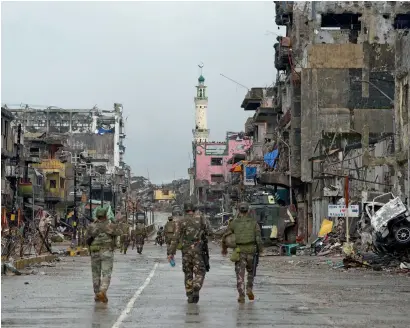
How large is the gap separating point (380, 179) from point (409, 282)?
2606 centimetres

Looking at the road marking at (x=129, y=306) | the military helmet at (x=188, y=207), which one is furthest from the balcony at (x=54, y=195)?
the military helmet at (x=188, y=207)

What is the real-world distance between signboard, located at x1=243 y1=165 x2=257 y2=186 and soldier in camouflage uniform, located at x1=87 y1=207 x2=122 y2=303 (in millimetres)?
85824

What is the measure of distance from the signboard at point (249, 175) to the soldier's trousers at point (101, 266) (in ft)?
282

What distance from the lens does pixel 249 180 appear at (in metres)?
107

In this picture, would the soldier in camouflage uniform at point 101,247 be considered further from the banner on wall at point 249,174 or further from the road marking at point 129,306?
the banner on wall at point 249,174

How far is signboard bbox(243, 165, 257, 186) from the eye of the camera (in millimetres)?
106625

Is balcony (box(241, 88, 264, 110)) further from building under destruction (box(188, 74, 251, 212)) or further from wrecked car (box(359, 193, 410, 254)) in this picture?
wrecked car (box(359, 193, 410, 254))

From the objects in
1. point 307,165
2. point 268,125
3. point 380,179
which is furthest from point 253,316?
point 268,125

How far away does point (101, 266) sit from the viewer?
764 inches

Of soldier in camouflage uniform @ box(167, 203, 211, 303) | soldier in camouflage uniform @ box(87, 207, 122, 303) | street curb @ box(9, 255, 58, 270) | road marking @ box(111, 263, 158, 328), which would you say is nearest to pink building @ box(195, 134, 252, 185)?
street curb @ box(9, 255, 58, 270)

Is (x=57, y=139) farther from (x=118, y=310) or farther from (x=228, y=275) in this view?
(x=118, y=310)

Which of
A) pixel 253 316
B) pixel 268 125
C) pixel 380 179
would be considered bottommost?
pixel 253 316

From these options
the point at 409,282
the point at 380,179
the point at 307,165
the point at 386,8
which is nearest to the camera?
the point at 409,282

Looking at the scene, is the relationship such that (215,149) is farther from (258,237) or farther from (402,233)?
(258,237)
